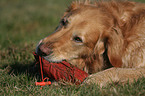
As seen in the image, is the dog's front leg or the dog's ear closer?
the dog's front leg

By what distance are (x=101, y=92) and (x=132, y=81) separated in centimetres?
54

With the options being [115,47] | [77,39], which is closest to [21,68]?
[77,39]

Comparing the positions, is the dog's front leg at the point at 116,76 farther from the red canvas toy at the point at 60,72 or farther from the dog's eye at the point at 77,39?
the dog's eye at the point at 77,39

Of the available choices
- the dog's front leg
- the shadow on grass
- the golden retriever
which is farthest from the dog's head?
the shadow on grass

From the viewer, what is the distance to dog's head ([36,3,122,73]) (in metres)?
3.15

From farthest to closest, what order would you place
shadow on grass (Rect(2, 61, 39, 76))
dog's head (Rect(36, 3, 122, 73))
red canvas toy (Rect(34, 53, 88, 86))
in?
shadow on grass (Rect(2, 61, 39, 76)), dog's head (Rect(36, 3, 122, 73)), red canvas toy (Rect(34, 53, 88, 86))

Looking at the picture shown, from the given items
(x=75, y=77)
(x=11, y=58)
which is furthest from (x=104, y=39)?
(x=11, y=58)

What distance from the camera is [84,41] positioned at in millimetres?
3201

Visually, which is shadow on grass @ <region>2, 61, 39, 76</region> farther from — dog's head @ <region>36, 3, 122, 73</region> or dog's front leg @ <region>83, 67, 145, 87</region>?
dog's front leg @ <region>83, 67, 145, 87</region>

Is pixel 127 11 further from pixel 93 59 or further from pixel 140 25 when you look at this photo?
pixel 93 59

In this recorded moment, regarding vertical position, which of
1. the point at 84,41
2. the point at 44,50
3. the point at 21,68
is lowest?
the point at 21,68

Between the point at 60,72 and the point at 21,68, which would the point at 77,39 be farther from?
the point at 21,68

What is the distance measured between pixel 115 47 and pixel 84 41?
49cm

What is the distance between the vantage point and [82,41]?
3.21 meters
